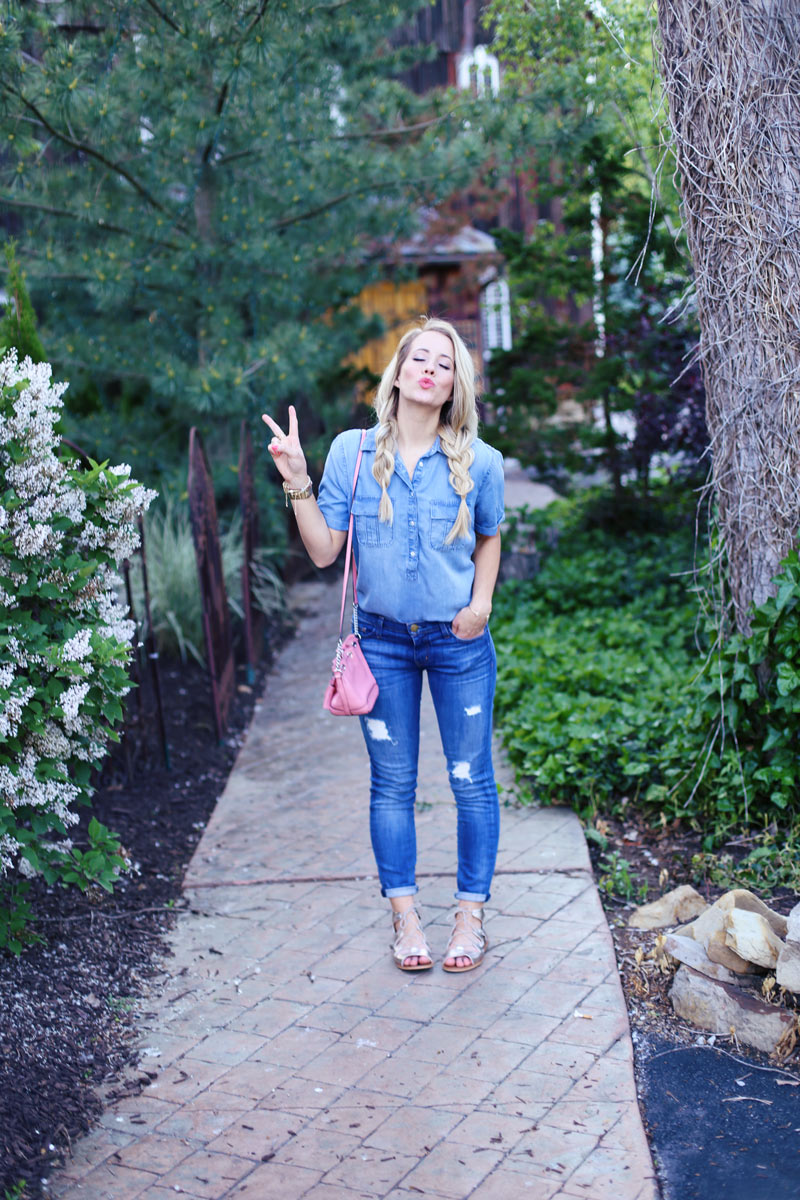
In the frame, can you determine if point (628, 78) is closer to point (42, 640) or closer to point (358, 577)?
point (358, 577)

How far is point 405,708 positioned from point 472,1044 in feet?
3.06

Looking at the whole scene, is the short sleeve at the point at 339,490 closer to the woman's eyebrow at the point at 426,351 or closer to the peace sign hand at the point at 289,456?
the peace sign hand at the point at 289,456

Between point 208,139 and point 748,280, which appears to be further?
point 208,139

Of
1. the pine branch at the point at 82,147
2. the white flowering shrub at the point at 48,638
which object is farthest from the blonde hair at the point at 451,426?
the pine branch at the point at 82,147

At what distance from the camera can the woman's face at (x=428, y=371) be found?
3066mm

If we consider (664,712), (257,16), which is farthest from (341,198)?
(664,712)

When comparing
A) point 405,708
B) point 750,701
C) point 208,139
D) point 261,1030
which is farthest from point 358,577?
point 208,139

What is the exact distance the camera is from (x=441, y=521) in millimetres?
3090

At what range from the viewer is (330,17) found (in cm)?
573

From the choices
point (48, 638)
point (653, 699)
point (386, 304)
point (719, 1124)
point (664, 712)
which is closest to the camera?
point (719, 1124)

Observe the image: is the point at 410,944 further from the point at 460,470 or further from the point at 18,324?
the point at 18,324

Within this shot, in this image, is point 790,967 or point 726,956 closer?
point 790,967

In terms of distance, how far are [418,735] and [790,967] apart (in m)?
1.18

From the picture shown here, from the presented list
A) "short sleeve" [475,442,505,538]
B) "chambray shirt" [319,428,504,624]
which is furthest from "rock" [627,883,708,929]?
"short sleeve" [475,442,505,538]
